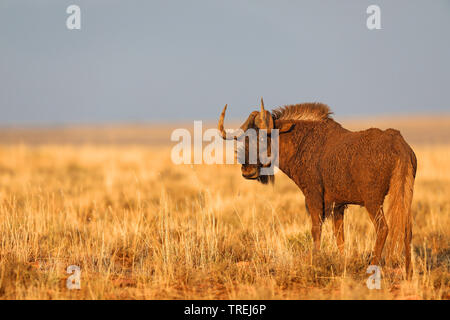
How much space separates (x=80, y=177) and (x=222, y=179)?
5.30 meters

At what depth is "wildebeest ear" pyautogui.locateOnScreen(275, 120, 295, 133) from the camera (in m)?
6.84

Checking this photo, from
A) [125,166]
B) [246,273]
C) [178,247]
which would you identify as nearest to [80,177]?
[125,166]

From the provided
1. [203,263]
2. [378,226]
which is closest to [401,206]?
[378,226]

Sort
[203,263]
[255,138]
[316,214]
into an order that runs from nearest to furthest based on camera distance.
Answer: [203,263] → [316,214] → [255,138]

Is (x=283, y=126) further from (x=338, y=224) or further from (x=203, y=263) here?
(x=203, y=263)

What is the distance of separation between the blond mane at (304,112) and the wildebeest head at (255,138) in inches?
9.2

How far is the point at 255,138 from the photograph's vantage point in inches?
267

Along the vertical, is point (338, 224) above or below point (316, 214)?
below

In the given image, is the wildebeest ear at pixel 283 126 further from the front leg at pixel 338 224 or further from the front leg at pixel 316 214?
the front leg at pixel 338 224

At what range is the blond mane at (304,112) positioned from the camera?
698cm

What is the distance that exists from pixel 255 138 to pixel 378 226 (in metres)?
2.04

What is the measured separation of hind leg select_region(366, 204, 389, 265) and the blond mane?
5.31ft

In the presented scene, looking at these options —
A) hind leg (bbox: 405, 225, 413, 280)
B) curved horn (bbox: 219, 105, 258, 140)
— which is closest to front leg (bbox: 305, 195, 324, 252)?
hind leg (bbox: 405, 225, 413, 280)
